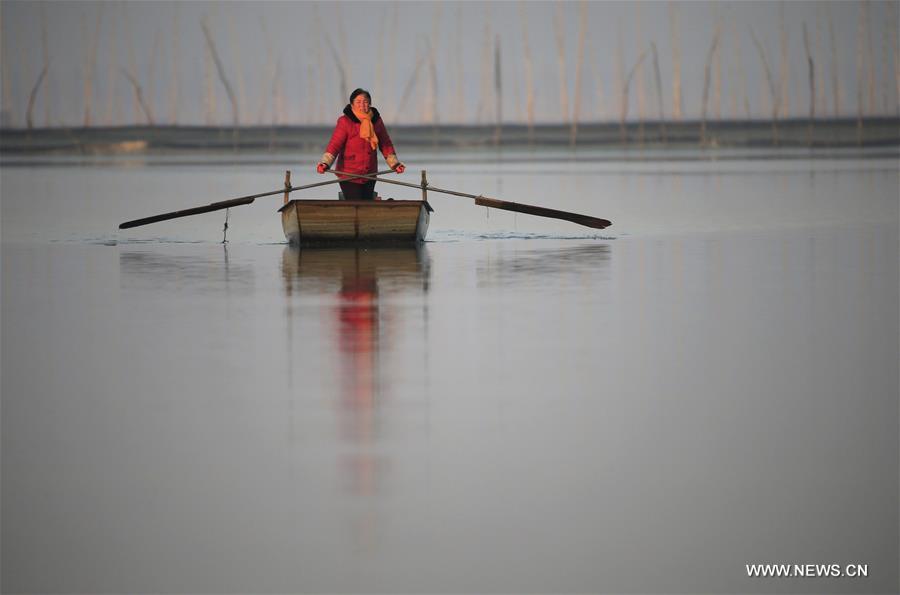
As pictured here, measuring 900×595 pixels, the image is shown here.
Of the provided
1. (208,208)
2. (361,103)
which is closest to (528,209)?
(361,103)

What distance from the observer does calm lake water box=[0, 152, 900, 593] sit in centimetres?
568

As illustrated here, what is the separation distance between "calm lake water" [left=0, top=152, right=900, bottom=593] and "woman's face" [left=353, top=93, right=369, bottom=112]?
2.99 meters

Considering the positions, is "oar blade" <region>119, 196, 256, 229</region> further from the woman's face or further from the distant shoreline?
the distant shoreline

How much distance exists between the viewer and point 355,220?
1789 cm

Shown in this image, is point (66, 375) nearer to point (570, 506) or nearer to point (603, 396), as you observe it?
point (603, 396)

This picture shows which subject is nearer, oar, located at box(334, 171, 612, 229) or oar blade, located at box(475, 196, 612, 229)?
oar, located at box(334, 171, 612, 229)

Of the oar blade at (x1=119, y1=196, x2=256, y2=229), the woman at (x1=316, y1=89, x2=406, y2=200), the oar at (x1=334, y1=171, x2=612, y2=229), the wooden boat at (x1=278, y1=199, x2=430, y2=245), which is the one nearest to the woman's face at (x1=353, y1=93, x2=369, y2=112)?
the woman at (x1=316, y1=89, x2=406, y2=200)

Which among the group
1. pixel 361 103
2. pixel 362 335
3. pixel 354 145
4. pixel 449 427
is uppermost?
pixel 361 103

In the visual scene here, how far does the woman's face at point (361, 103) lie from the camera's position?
59.9 ft

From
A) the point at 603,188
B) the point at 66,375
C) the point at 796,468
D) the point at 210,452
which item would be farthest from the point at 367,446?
the point at 603,188

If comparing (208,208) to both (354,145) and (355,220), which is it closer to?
(354,145)

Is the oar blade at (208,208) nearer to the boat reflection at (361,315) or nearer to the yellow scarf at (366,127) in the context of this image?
the boat reflection at (361,315)

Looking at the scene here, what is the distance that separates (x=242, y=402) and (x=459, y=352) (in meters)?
1.89

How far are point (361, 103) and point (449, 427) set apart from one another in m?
11.2
